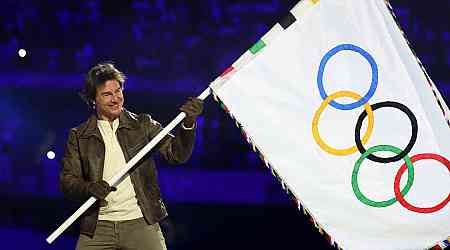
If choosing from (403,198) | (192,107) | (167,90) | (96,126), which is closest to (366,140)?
(403,198)

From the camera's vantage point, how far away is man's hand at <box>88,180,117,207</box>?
3.58 metres

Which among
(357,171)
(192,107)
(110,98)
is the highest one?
(110,98)

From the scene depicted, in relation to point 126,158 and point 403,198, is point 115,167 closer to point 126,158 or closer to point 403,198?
point 126,158

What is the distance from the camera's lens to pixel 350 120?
3590 mm

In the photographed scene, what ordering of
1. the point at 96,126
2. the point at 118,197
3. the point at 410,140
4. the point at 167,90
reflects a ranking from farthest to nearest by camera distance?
the point at 167,90 < the point at 96,126 < the point at 118,197 < the point at 410,140

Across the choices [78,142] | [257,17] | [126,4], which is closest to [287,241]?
[257,17]

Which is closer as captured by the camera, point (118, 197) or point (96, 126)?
point (118, 197)

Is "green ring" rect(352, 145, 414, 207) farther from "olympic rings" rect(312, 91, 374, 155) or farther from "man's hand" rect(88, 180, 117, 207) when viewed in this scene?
"man's hand" rect(88, 180, 117, 207)

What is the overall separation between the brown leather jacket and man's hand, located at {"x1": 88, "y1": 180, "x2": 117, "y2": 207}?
0.07 m

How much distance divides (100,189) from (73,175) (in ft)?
0.72

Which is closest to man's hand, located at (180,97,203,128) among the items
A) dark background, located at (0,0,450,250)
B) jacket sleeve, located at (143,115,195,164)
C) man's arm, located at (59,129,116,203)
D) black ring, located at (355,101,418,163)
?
jacket sleeve, located at (143,115,195,164)

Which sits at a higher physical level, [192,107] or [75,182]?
[192,107]

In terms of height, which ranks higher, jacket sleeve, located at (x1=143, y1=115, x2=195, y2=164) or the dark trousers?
jacket sleeve, located at (x1=143, y1=115, x2=195, y2=164)

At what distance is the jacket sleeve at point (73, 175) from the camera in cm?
368
